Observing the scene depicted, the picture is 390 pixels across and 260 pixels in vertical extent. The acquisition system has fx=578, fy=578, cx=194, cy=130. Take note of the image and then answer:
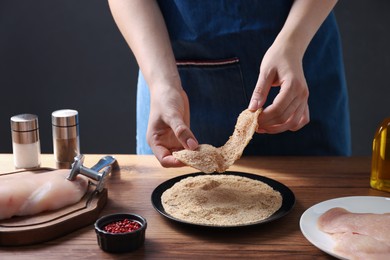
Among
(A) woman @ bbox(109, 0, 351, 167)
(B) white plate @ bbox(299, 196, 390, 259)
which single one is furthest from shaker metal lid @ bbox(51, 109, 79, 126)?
(B) white plate @ bbox(299, 196, 390, 259)

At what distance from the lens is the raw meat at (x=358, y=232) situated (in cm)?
115

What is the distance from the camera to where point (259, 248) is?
1.23 meters

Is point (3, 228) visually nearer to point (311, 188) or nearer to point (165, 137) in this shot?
point (165, 137)

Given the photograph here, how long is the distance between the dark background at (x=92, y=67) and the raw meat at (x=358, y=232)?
200 cm

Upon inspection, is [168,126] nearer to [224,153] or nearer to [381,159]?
[224,153]

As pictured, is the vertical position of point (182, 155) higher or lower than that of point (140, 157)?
higher

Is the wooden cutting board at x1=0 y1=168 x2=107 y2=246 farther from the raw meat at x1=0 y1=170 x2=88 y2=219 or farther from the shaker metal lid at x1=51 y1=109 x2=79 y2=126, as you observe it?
the shaker metal lid at x1=51 y1=109 x2=79 y2=126

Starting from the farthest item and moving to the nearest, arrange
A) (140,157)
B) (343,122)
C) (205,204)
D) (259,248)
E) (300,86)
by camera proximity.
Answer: (343,122) → (140,157) → (300,86) → (205,204) → (259,248)

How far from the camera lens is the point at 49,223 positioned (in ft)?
4.22

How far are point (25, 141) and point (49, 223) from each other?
A: 490 millimetres

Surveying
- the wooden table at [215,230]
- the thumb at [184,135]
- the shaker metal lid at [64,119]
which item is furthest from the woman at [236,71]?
the shaker metal lid at [64,119]

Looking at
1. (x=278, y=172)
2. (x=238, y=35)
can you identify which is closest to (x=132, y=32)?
(x=238, y=35)

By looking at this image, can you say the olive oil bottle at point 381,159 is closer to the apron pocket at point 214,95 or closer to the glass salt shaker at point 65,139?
the apron pocket at point 214,95

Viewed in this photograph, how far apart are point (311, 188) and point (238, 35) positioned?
523mm
